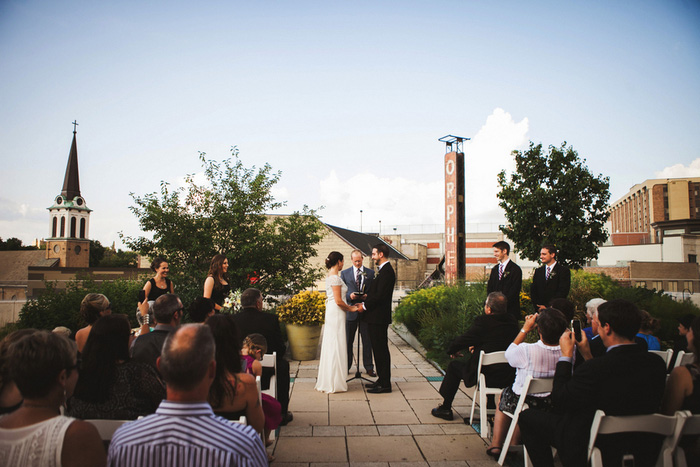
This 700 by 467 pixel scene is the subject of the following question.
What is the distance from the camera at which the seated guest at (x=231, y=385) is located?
8.71 ft

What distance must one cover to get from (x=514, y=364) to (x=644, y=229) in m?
103

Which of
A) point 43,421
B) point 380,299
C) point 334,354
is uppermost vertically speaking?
point 380,299

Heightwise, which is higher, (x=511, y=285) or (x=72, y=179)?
(x=72, y=179)

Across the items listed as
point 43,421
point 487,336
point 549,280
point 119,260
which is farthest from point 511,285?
point 119,260

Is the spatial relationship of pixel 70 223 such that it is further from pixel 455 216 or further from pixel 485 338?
pixel 485 338

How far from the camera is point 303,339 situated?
816 centimetres

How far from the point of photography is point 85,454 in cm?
177

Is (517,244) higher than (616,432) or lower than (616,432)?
higher

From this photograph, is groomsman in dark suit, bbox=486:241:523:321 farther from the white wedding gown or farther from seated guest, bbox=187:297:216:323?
seated guest, bbox=187:297:216:323

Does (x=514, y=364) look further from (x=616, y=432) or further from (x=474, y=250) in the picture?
(x=474, y=250)

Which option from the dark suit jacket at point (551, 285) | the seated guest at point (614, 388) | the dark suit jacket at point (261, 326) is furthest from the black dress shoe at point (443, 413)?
the dark suit jacket at point (551, 285)

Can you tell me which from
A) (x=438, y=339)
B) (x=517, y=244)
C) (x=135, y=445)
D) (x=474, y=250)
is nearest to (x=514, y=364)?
(x=135, y=445)

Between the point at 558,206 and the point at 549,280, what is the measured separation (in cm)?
1108

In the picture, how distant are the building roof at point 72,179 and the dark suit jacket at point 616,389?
366 ft
